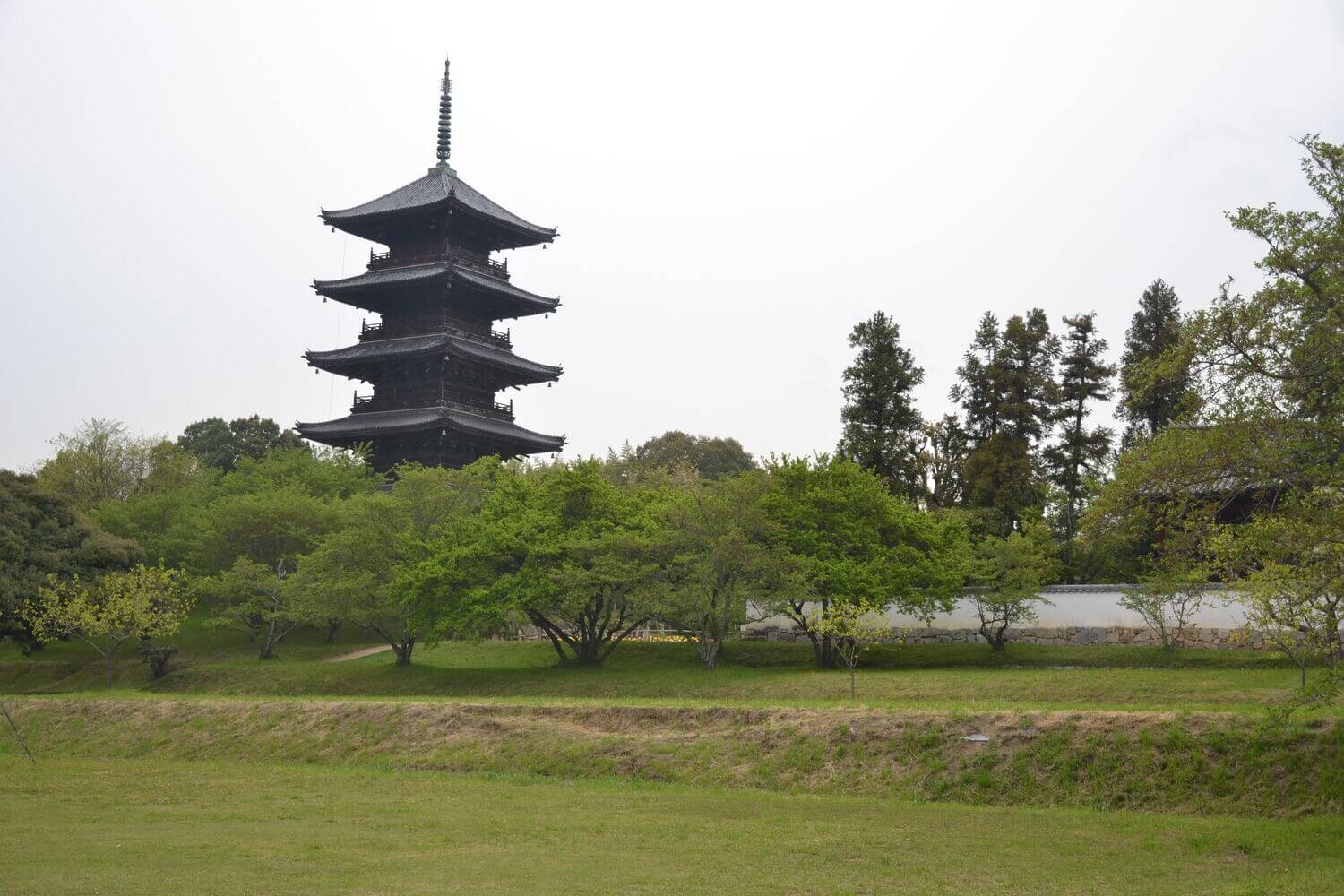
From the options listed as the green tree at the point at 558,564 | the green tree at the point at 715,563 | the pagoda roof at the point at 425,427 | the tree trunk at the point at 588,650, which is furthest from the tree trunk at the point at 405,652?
the pagoda roof at the point at 425,427

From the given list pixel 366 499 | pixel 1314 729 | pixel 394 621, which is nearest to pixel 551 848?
pixel 1314 729

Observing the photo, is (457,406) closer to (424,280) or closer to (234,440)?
(424,280)

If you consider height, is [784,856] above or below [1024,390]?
below

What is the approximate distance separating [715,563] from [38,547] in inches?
827

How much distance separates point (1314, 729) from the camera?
1789cm

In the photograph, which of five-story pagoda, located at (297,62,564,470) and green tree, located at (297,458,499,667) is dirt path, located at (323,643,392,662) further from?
five-story pagoda, located at (297,62,564,470)

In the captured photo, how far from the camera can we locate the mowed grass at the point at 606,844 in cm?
1291

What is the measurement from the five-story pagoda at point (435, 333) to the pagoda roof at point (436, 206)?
82 mm

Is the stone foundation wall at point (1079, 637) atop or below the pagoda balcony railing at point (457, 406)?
below

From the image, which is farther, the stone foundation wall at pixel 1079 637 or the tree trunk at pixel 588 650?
the tree trunk at pixel 588 650

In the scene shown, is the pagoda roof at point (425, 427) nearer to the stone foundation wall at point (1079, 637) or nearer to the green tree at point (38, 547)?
the green tree at point (38, 547)

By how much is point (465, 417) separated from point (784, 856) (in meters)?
39.1

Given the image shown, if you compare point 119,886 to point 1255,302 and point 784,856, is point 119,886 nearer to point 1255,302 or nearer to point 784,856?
point 784,856

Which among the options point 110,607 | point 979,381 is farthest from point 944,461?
point 110,607
